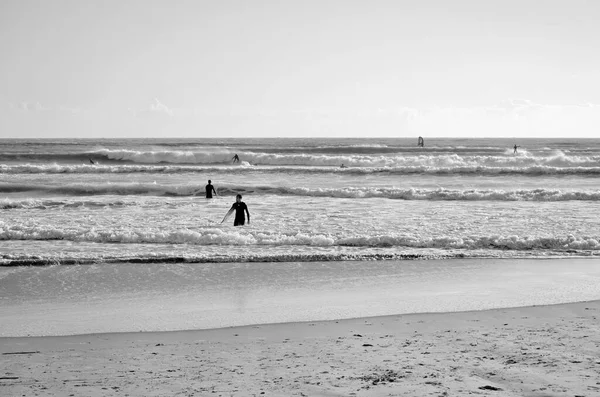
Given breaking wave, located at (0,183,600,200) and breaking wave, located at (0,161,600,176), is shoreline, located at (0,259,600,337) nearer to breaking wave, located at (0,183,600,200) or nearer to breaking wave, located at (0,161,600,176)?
breaking wave, located at (0,183,600,200)

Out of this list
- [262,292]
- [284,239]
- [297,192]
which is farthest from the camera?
[297,192]

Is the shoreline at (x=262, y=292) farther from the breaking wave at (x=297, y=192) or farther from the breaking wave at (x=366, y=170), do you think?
the breaking wave at (x=366, y=170)

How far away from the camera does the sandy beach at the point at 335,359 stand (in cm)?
536

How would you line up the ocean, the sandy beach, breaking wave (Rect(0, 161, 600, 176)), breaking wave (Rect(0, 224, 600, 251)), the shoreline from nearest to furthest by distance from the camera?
1. the sandy beach
2. the shoreline
3. the ocean
4. breaking wave (Rect(0, 224, 600, 251))
5. breaking wave (Rect(0, 161, 600, 176))

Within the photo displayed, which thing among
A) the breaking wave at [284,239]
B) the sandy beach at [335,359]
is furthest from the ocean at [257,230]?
the sandy beach at [335,359]

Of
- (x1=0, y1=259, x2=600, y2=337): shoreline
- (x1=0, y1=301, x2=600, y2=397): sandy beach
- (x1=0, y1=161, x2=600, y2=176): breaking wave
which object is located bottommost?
(x1=0, y1=259, x2=600, y2=337): shoreline

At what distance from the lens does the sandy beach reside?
17.6 feet

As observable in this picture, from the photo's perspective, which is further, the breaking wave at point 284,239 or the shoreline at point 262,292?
the breaking wave at point 284,239

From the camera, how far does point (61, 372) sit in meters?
5.96

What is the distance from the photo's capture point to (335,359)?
20.6 ft

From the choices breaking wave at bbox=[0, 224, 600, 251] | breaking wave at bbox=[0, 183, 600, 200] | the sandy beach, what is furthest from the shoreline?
breaking wave at bbox=[0, 183, 600, 200]

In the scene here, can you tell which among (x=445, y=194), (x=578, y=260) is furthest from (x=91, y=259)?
(x=445, y=194)

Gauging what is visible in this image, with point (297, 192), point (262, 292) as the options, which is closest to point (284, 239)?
point (262, 292)

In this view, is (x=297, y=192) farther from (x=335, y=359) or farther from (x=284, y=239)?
(x=335, y=359)
